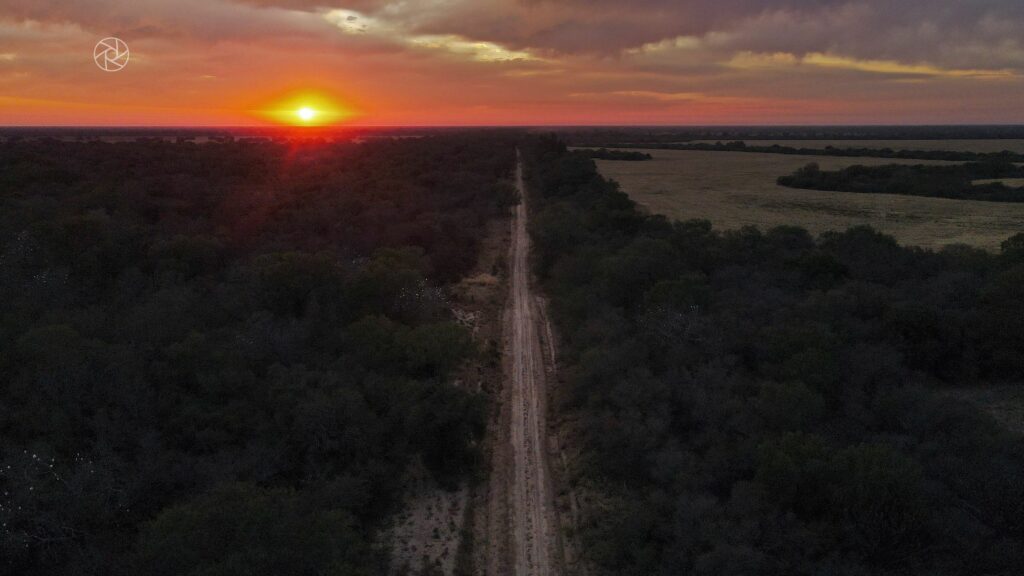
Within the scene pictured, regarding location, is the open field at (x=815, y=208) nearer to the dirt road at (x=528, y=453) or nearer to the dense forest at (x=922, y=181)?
A: the dense forest at (x=922, y=181)

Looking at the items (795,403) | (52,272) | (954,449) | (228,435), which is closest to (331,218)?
(52,272)

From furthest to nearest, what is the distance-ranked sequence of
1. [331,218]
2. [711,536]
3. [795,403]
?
[331,218]
[795,403]
[711,536]

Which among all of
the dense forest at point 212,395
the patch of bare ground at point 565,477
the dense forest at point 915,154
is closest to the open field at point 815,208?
the dense forest at point 212,395

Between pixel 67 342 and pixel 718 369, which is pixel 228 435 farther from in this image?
pixel 718 369

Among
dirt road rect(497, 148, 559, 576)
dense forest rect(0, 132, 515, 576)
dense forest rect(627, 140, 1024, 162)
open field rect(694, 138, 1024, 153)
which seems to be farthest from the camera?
open field rect(694, 138, 1024, 153)

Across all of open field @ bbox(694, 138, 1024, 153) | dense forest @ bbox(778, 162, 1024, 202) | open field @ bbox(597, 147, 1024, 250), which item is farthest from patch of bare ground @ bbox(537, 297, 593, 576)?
open field @ bbox(694, 138, 1024, 153)

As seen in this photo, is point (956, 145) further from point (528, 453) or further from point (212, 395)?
point (212, 395)

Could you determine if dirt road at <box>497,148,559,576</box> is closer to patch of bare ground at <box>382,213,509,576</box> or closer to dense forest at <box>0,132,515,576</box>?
patch of bare ground at <box>382,213,509,576</box>
